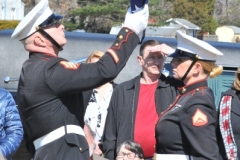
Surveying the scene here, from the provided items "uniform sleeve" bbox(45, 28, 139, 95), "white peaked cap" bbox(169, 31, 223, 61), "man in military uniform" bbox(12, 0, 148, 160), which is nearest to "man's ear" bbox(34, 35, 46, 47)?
"man in military uniform" bbox(12, 0, 148, 160)

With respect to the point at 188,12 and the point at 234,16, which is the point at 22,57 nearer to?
the point at 188,12

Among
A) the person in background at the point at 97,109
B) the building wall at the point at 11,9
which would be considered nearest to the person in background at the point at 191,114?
the person in background at the point at 97,109

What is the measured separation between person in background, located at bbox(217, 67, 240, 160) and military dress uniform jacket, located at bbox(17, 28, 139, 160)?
1.48 m

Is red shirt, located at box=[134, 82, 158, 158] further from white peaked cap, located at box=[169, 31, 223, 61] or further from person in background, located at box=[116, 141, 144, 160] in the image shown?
Answer: white peaked cap, located at box=[169, 31, 223, 61]

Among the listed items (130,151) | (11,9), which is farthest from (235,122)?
(11,9)

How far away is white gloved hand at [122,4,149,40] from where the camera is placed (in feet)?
12.3

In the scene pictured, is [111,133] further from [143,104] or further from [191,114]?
[191,114]

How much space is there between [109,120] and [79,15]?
35334 mm

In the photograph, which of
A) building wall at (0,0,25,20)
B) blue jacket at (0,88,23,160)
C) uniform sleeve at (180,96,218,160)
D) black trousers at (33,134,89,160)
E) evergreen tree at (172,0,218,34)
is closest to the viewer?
black trousers at (33,134,89,160)

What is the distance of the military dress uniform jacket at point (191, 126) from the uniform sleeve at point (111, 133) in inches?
43.9

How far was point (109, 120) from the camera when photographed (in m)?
5.73

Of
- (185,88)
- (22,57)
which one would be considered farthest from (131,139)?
(22,57)

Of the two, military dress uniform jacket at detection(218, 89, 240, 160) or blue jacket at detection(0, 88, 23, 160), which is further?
military dress uniform jacket at detection(218, 89, 240, 160)

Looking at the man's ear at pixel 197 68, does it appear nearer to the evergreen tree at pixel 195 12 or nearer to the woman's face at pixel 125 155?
the woman's face at pixel 125 155
